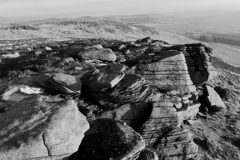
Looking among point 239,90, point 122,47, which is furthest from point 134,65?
point 239,90

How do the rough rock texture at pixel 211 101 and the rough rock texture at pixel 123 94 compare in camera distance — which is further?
the rough rock texture at pixel 211 101

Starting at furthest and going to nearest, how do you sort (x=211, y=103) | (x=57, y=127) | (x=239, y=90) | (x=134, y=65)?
(x=239, y=90), (x=211, y=103), (x=134, y=65), (x=57, y=127)

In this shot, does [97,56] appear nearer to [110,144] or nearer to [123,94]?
[123,94]

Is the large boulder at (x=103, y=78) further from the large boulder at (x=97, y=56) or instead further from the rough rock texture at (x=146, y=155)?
the rough rock texture at (x=146, y=155)

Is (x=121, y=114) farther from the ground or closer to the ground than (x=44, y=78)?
closer to the ground

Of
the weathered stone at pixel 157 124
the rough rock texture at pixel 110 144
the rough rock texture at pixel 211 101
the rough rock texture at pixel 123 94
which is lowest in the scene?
the rough rock texture at pixel 211 101

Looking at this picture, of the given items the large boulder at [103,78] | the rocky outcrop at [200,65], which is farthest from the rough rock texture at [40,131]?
the rocky outcrop at [200,65]

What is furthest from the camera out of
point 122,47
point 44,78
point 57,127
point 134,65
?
point 122,47

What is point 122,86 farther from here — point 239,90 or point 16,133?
point 239,90
